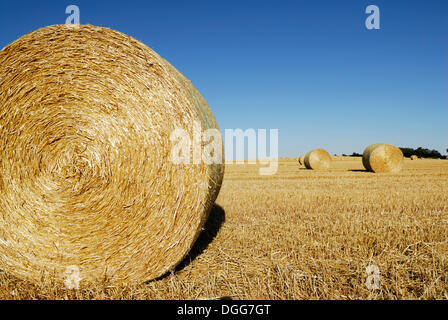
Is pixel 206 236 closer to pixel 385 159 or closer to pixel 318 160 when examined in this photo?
pixel 385 159

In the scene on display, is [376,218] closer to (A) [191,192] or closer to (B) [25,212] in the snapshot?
(A) [191,192]

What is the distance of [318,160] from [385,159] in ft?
15.7

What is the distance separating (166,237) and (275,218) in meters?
2.70

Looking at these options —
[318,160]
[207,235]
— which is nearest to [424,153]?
[318,160]

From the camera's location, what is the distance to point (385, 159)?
1532cm

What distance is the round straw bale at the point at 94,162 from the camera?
2941 millimetres

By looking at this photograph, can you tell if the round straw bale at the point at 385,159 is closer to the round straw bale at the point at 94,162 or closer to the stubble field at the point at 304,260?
the stubble field at the point at 304,260

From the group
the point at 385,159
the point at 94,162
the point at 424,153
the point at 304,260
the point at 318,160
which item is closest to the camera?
the point at 94,162

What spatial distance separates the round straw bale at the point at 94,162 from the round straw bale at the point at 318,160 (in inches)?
691

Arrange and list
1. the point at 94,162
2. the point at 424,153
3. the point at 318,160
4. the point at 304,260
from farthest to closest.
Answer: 1. the point at 424,153
2. the point at 318,160
3. the point at 304,260
4. the point at 94,162

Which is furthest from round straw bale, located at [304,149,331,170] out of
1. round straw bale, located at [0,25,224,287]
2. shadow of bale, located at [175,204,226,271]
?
round straw bale, located at [0,25,224,287]

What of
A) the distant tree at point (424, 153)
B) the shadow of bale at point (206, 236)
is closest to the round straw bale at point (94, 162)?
the shadow of bale at point (206, 236)

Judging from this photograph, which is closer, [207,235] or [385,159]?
[207,235]

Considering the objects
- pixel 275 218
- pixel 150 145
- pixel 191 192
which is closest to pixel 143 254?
pixel 191 192
